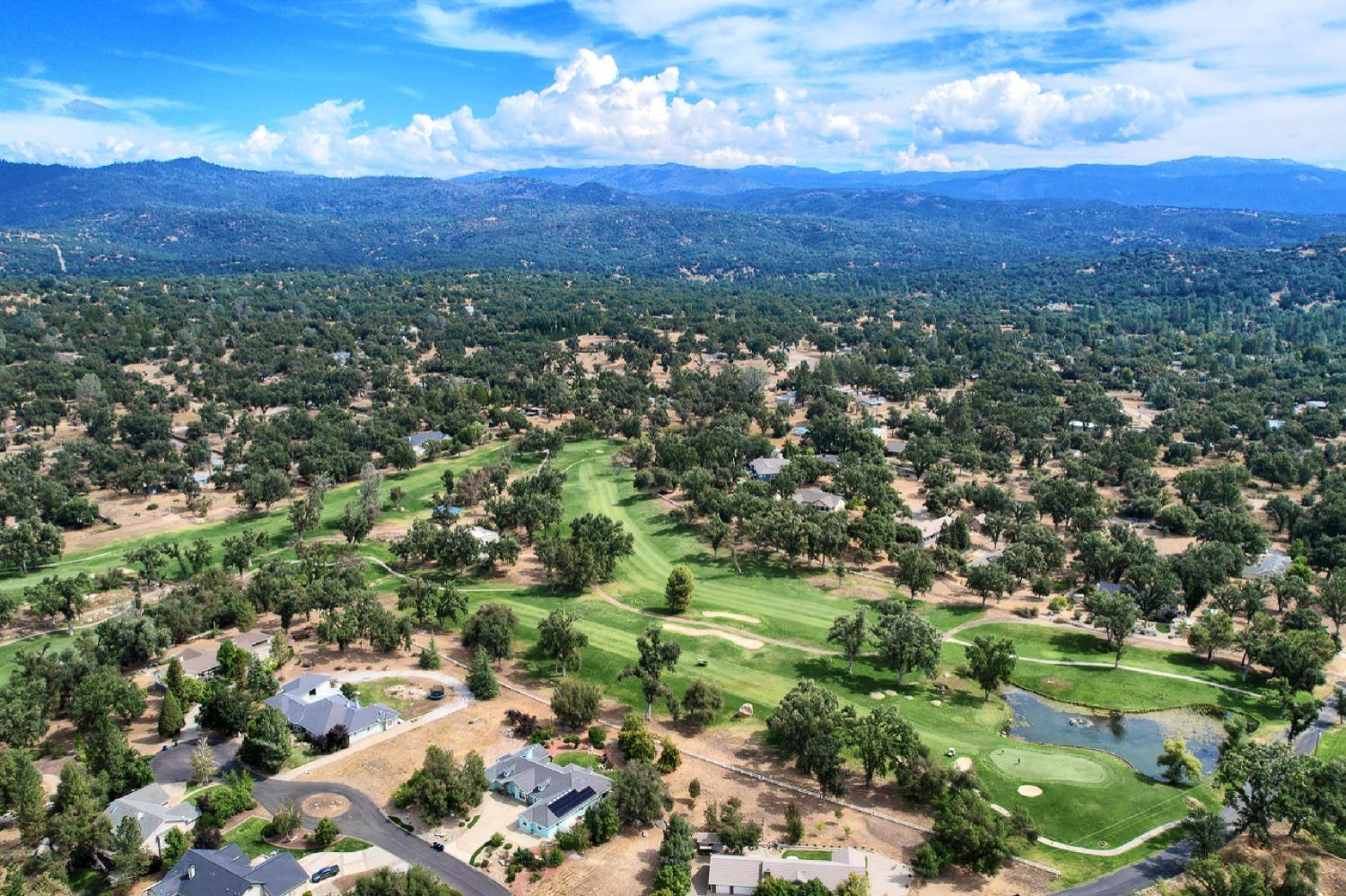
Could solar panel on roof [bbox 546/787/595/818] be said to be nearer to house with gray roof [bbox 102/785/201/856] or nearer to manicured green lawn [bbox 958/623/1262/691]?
house with gray roof [bbox 102/785/201/856]

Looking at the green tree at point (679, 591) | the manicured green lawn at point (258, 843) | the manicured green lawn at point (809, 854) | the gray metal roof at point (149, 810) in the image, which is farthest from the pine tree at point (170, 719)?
the manicured green lawn at point (809, 854)

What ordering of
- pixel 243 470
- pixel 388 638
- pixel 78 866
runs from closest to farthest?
pixel 78 866, pixel 388 638, pixel 243 470

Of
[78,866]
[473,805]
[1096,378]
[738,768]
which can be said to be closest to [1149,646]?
[738,768]

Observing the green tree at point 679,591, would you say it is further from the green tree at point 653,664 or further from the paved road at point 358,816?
the paved road at point 358,816

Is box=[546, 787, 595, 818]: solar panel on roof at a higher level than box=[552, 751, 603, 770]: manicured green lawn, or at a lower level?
higher

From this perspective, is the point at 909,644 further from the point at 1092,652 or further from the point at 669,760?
the point at 669,760

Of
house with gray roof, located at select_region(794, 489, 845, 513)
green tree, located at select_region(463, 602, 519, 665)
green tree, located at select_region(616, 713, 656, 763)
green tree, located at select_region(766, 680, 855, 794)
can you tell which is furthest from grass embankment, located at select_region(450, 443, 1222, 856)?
house with gray roof, located at select_region(794, 489, 845, 513)

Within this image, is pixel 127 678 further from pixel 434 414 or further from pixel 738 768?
pixel 434 414
